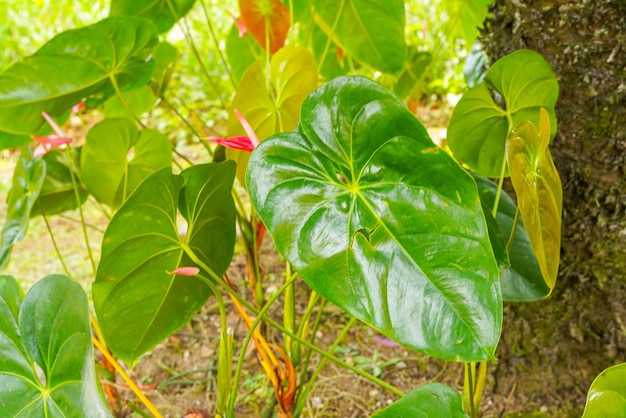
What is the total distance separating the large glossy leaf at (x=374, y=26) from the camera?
3.53ft

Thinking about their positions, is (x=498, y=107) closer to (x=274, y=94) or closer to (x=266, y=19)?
(x=274, y=94)

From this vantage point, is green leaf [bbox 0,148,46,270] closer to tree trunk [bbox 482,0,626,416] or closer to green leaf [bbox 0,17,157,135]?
green leaf [bbox 0,17,157,135]

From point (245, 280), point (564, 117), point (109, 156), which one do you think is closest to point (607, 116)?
point (564, 117)

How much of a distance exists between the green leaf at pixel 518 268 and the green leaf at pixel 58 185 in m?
0.75

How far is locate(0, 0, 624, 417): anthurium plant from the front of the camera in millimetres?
490

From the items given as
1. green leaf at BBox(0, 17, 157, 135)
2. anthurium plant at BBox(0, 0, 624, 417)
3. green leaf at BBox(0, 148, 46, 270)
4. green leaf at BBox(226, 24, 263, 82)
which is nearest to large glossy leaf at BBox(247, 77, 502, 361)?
anthurium plant at BBox(0, 0, 624, 417)

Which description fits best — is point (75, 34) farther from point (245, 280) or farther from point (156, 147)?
point (245, 280)

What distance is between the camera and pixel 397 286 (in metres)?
0.49

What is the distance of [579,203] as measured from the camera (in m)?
0.94

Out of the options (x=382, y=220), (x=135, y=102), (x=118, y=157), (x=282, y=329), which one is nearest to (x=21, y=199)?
(x=118, y=157)

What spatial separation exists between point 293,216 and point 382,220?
0.28 ft

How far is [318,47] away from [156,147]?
1.82ft

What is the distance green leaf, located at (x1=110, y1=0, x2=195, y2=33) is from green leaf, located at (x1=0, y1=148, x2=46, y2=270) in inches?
13.2

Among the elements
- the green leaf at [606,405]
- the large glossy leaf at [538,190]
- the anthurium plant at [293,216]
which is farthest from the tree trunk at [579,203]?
the green leaf at [606,405]
